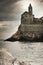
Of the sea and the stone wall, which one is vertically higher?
the sea

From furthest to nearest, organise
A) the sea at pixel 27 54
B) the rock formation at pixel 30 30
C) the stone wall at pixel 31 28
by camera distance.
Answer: the stone wall at pixel 31 28 < the rock formation at pixel 30 30 < the sea at pixel 27 54

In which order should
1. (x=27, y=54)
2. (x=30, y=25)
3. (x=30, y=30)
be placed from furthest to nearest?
(x=30, y=25) → (x=30, y=30) → (x=27, y=54)

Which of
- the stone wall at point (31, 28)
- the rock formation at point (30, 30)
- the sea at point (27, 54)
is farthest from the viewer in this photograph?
the stone wall at point (31, 28)

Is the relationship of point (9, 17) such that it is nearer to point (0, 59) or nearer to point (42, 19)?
point (0, 59)

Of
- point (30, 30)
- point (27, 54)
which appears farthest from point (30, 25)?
point (27, 54)

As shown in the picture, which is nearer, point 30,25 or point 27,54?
point 27,54

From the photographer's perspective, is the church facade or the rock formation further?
the church facade

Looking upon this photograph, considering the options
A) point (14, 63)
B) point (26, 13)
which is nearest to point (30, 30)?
point (26, 13)

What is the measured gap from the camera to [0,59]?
4.72 m

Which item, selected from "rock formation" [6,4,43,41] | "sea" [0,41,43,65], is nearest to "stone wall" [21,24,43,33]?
"rock formation" [6,4,43,41]

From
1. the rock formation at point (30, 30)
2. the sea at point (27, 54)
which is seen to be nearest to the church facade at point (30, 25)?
the rock formation at point (30, 30)

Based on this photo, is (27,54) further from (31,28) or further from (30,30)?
(30,30)

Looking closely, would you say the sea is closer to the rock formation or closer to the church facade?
the rock formation

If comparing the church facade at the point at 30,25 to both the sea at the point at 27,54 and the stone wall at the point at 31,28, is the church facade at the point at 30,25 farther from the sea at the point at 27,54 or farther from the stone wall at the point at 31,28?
the sea at the point at 27,54
